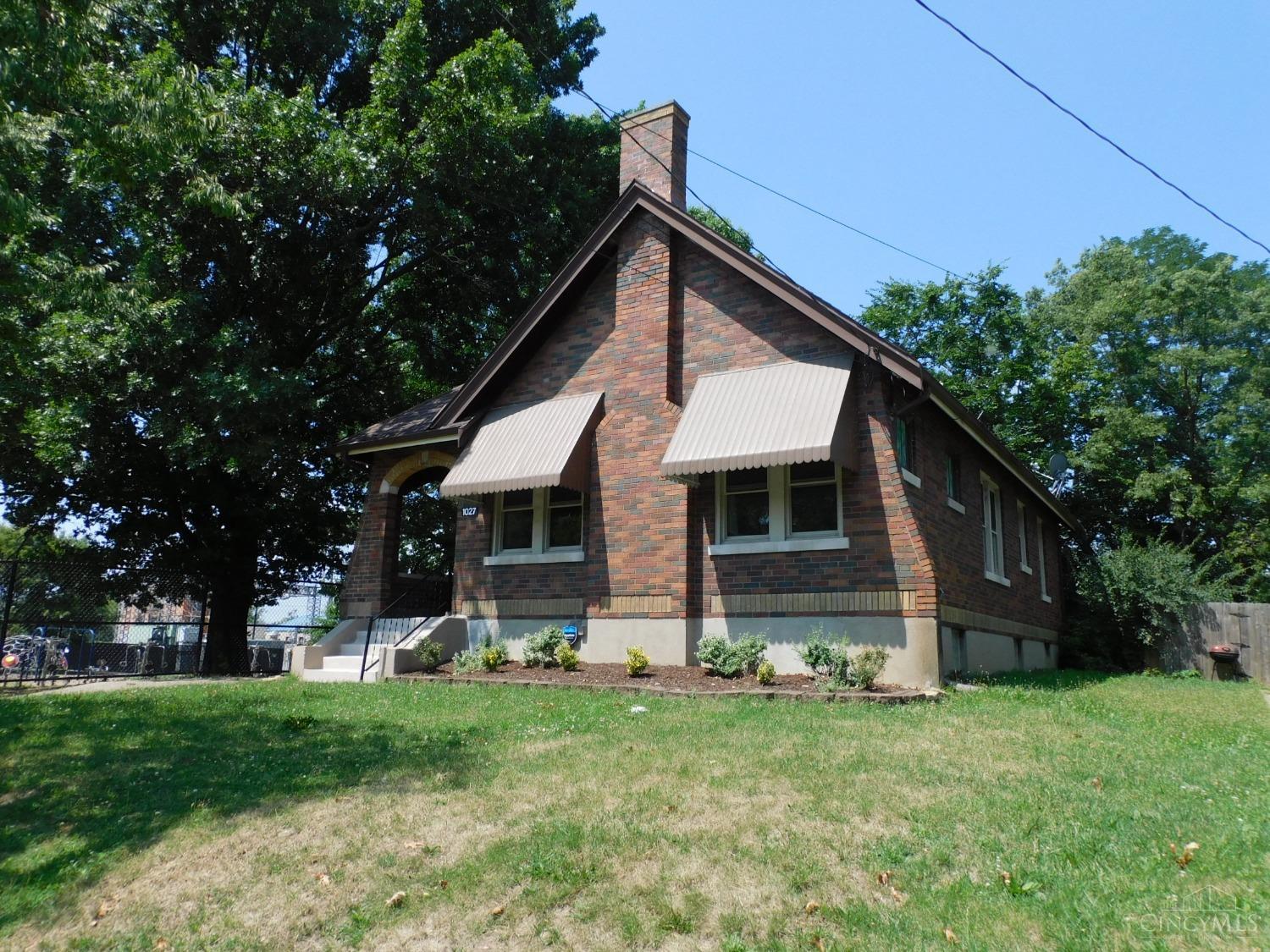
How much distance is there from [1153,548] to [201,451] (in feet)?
70.9

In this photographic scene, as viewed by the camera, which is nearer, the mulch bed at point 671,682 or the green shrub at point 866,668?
the mulch bed at point 671,682

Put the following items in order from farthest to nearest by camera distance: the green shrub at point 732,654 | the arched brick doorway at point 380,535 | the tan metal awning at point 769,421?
the arched brick doorway at point 380,535 < the green shrub at point 732,654 < the tan metal awning at point 769,421

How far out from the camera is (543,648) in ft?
47.6

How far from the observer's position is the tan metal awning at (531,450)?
1473 centimetres

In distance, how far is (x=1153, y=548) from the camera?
22031 mm

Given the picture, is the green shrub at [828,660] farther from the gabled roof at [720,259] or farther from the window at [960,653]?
the gabled roof at [720,259]

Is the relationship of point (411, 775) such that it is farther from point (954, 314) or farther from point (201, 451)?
point (954, 314)

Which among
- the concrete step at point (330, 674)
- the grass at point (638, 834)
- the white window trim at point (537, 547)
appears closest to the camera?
the grass at point (638, 834)

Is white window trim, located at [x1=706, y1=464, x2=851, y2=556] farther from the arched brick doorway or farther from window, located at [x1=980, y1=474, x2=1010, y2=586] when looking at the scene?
the arched brick doorway

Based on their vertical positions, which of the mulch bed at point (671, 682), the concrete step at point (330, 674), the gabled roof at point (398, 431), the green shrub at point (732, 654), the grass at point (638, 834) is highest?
the gabled roof at point (398, 431)

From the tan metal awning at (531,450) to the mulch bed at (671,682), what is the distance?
2971 mm

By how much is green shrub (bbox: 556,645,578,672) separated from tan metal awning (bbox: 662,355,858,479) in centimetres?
319

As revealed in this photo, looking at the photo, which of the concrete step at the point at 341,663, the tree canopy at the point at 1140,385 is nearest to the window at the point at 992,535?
the concrete step at the point at 341,663

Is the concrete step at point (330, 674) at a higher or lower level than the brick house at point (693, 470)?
lower
